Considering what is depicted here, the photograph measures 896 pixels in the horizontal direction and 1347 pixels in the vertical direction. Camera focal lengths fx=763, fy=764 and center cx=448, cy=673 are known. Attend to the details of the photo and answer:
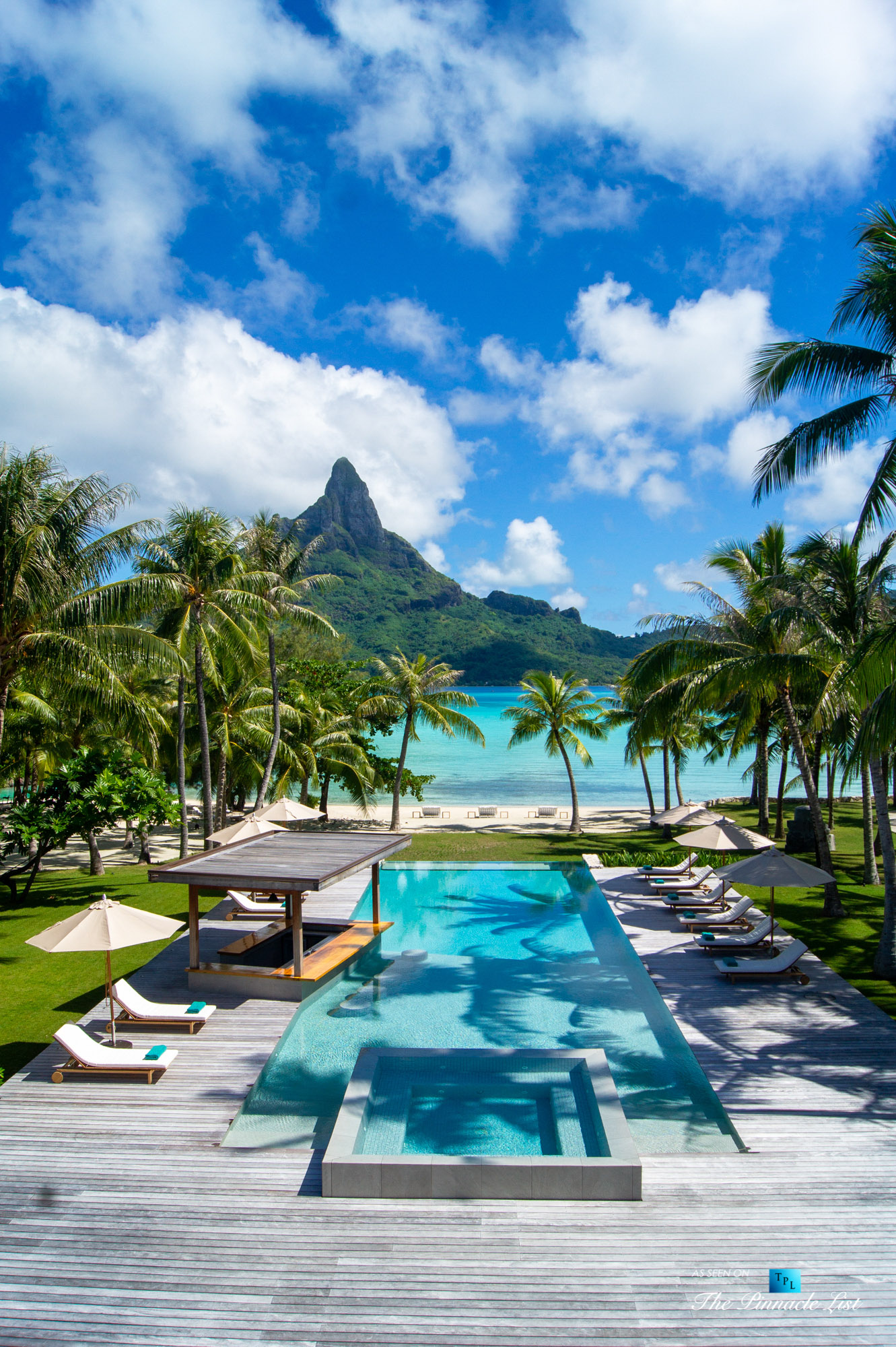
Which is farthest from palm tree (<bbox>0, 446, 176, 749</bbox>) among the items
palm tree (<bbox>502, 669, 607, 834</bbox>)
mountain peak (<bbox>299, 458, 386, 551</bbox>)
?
mountain peak (<bbox>299, 458, 386, 551</bbox>)

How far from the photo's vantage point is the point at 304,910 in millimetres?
15125

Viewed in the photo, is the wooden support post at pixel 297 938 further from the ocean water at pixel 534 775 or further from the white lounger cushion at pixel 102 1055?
the ocean water at pixel 534 775

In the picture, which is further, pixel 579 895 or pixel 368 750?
pixel 368 750

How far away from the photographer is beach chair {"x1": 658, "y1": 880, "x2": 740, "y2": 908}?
49.2ft

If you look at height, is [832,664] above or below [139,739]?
above

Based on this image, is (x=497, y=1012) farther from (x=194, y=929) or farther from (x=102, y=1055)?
(x=102, y=1055)

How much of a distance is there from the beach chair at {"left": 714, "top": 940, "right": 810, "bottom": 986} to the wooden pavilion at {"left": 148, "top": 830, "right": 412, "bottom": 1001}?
18.5 feet

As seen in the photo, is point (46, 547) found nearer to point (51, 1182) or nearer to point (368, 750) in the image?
point (51, 1182)

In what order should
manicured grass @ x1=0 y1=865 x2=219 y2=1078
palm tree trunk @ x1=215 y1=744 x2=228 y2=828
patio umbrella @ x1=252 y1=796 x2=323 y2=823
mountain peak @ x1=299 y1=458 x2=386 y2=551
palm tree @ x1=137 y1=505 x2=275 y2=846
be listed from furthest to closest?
mountain peak @ x1=299 y1=458 x2=386 y2=551, palm tree trunk @ x1=215 y1=744 x2=228 y2=828, palm tree @ x1=137 y1=505 x2=275 y2=846, patio umbrella @ x1=252 y1=796 x2=323 y2=823, manicured grass @ x1=0 y1=865 x2=219 y2=1078

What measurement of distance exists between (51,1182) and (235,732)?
655 inches

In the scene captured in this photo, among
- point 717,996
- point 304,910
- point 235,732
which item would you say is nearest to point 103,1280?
point 717,996

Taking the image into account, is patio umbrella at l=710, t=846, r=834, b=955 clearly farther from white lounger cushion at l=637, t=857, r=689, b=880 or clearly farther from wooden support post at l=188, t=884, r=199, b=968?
wooden support post at l=188, t=884, r=199, b=968

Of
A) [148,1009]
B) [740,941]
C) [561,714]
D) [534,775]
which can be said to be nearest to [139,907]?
[148,1009]

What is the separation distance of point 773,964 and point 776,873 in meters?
1.29
